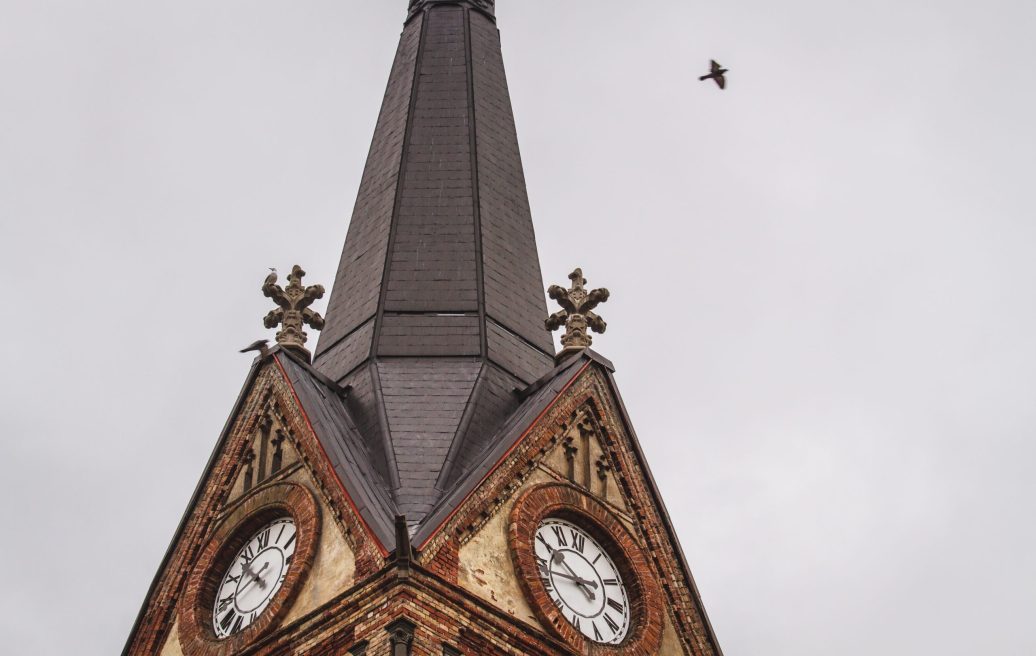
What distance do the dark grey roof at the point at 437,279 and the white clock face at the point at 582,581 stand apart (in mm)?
1735

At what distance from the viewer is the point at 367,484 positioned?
3712 cm

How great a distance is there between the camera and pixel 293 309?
4128 cm

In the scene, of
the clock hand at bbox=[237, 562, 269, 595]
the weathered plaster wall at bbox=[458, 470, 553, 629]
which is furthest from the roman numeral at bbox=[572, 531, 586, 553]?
the clock hand at bbox=[237, 562, 269, 595]

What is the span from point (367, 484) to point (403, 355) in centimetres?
441

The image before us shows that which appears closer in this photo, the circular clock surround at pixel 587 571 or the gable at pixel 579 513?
the gable at pixel 579 513

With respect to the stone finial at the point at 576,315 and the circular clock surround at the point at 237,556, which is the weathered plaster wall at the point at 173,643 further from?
the stone finial at the point at 576,315

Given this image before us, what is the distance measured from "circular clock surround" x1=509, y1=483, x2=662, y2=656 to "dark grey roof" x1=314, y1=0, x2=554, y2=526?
4.17ft

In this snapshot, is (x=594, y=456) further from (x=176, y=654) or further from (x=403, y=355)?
(x=176, y=654)

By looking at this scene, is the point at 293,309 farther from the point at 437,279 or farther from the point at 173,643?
the point at 173,643

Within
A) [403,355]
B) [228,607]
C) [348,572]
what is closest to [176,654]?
[228,607]

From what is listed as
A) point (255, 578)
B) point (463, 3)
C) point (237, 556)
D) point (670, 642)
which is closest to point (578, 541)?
point (670, 642)

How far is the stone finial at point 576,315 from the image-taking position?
135ft

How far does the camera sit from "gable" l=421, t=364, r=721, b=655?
118ft

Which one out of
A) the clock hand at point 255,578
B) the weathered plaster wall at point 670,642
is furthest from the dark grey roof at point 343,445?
the weathered plaster wall at point 670,642
